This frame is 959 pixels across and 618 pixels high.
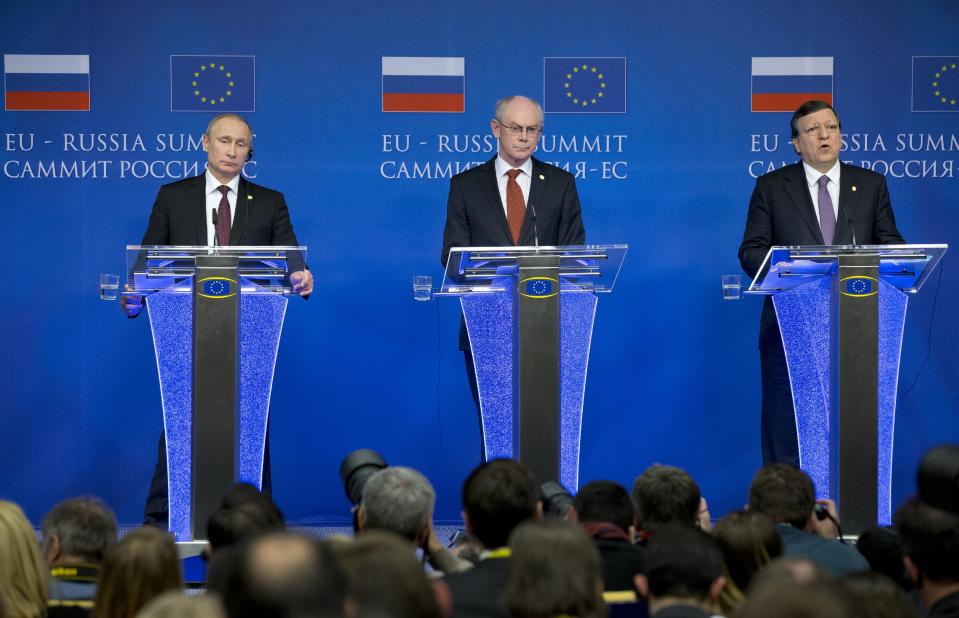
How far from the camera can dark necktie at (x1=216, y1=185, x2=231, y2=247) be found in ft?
18.5

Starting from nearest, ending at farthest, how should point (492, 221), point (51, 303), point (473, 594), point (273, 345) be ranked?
point (473, 594), point (273, 345), point (492, 221), point (51, 303)

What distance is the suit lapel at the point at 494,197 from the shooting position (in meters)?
5.88

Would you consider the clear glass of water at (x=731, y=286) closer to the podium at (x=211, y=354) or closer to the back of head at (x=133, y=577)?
the podium at (x=211, y=354)

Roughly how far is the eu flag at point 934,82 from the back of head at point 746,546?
482cm

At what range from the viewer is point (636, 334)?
738 cm

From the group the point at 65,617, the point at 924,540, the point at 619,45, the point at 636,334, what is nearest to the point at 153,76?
the point at 619,45

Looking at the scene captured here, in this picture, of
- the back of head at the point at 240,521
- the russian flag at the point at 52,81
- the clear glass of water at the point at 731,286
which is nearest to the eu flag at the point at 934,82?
the clear glass of water at the point at 731,286

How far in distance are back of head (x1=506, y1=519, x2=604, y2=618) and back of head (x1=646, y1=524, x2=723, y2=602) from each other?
25 cm

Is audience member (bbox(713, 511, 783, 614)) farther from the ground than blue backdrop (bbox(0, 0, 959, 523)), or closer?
closer

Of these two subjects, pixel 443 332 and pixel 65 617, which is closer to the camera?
pixel 65 617

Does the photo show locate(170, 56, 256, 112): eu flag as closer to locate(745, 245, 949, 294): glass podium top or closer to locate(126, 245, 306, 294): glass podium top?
locate(126, 245, 306, 294): glass podium top

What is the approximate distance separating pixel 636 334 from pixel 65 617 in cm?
476

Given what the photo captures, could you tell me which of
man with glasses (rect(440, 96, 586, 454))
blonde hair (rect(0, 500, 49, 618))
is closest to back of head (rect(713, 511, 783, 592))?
blonde hair (rect(0, 500, 49, 618))

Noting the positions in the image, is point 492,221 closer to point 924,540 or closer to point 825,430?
point 825,430
